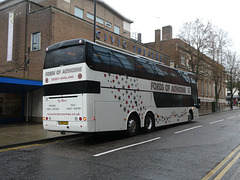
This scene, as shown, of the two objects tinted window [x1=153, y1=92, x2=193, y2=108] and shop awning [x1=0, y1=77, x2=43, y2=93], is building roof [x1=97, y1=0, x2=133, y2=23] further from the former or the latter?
tinted window [x1=153, y1=92, x2=193, y2=108]

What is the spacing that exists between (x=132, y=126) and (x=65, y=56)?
4336mm

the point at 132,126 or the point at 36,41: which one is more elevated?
the point at 36,41

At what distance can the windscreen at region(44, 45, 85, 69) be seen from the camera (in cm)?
789

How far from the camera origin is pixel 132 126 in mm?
→ 9766

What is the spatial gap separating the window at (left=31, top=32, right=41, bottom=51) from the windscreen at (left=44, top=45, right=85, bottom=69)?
8717mm

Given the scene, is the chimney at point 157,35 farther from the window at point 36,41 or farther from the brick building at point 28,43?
the window at point 36,41

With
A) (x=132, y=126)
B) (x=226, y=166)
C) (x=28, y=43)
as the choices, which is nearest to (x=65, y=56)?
(x=132, y=126)

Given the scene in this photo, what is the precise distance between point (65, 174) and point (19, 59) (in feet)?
52.3

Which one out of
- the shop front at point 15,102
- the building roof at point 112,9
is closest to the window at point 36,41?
the shop front at point 15,102

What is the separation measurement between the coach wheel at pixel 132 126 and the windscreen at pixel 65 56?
3.68 meters

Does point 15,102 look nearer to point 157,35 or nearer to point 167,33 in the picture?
point 157,35

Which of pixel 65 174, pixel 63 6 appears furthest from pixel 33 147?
pixel 63 6

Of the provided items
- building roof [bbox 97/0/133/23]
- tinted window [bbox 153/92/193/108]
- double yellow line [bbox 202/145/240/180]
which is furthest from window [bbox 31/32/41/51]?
building roof [bbox 97/0/133/23]

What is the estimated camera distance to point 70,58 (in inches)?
320
